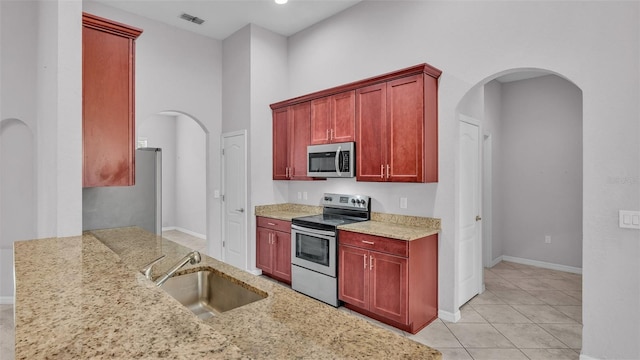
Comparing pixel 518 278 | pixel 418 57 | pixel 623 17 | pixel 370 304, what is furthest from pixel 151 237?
pixel 518 278

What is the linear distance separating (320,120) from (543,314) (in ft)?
10.9

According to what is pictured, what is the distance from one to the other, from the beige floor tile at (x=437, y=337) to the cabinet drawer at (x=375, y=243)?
0.77m

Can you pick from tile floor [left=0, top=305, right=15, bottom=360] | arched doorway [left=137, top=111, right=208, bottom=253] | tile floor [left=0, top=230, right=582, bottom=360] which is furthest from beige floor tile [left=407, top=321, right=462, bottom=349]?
arched doorway [left=137, top=111, right=208, bottom=253]

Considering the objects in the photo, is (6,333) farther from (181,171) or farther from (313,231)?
(181,171)

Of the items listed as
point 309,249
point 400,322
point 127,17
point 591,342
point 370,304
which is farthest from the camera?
point 127,17

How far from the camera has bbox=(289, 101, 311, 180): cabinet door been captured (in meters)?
4.39

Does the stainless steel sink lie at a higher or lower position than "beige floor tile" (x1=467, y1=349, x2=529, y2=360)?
higher

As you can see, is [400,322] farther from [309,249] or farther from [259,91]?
[259,91]

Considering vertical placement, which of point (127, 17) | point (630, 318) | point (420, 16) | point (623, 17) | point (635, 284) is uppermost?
point (127, 17)

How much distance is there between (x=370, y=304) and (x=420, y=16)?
3.13 metres

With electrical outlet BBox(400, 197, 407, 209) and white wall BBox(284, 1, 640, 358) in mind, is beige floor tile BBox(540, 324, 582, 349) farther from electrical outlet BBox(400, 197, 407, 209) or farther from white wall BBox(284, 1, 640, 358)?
electrical outlet BBox(400, 197, 407, 209)

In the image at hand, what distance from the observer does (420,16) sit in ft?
11.7

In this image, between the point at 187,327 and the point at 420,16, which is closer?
the point at 187,327

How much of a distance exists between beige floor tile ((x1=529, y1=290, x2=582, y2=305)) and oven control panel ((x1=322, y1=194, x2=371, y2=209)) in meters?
2.36
